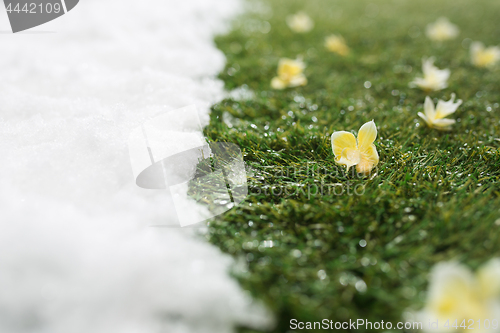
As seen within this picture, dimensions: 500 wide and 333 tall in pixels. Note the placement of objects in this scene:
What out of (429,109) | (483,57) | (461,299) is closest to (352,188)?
(461,299)

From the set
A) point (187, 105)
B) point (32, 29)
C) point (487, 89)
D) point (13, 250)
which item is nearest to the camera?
point (13, 250)

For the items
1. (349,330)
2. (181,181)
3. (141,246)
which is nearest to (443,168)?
(349,330)

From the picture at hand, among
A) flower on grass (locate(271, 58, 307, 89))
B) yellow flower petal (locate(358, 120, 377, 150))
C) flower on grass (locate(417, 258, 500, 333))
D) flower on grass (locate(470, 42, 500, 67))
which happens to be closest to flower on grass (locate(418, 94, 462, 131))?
yellow flower petal (locate(358, 120, 377, 150))

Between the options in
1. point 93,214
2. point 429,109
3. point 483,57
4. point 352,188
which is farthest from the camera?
point 483,57

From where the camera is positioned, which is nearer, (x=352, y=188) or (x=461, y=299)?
(x=461, y=299)

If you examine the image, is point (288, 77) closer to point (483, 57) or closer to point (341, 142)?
point (341, 142)

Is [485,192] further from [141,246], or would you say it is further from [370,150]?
[141,246]

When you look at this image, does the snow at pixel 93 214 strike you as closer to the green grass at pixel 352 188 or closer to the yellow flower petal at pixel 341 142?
the green grass at pixel 352 188
